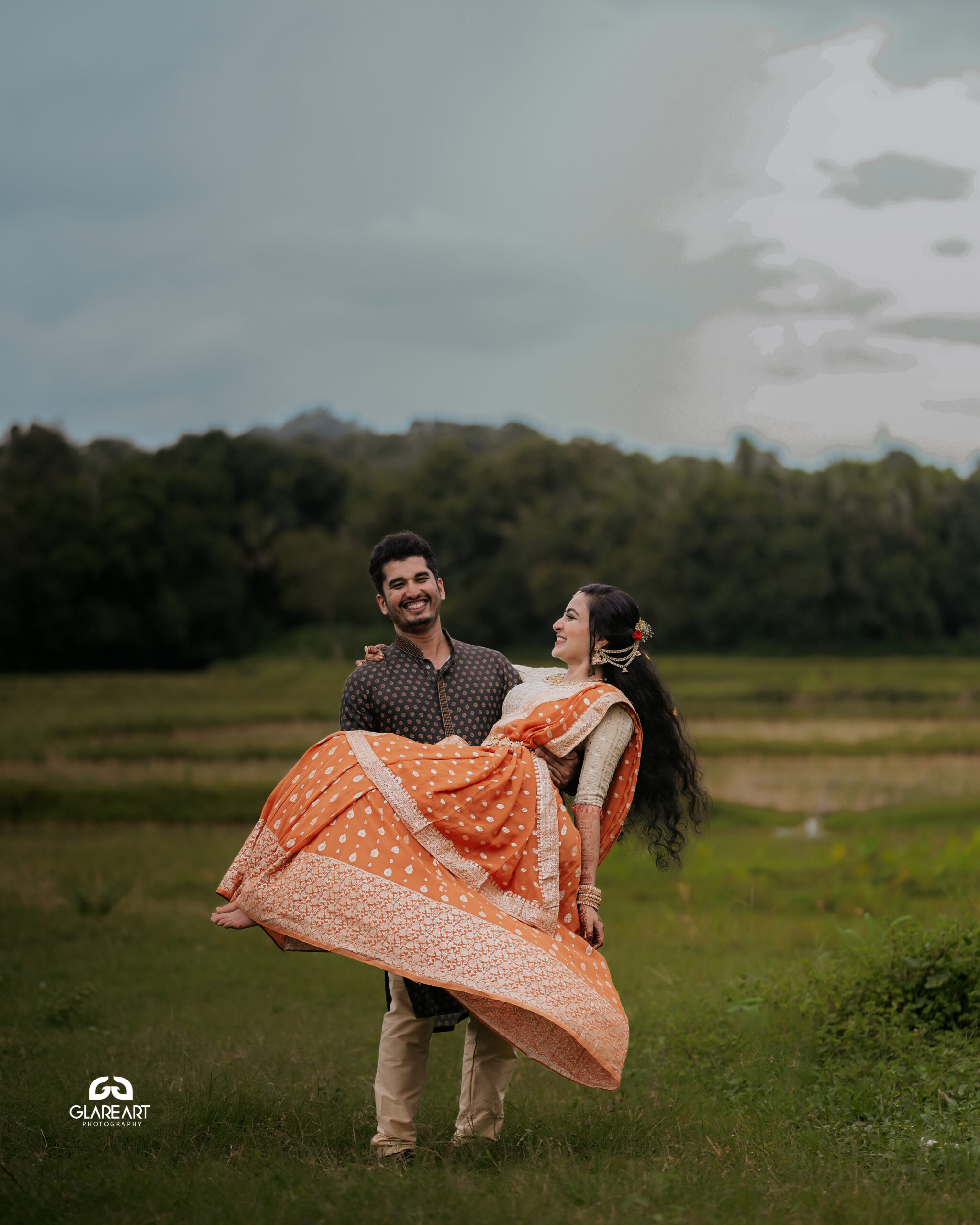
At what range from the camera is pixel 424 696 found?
4.21 m

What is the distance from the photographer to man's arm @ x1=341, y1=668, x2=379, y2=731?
412 cm

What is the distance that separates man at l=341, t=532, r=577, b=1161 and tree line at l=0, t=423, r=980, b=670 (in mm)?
22534

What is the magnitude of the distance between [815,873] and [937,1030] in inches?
223

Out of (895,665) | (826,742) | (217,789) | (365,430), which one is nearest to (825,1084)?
(217,789)

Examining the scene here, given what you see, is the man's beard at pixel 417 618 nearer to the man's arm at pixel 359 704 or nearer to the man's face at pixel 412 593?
the man's face at pixel 412 593

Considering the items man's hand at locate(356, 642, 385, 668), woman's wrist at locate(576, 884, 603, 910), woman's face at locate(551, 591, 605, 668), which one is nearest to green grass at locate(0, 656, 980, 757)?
man's hand at locate(356, 642, 385, 668)

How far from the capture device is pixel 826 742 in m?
21.1

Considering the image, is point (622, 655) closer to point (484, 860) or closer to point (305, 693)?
point (484, 860)

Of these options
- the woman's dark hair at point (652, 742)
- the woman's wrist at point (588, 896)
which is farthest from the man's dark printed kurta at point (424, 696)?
the woman's wrist at point (588, 896)

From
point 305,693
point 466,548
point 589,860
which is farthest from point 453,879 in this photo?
point 466,548

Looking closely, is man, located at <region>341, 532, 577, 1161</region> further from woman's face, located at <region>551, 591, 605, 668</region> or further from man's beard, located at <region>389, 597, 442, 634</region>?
woman's face, located at <region>551, 591, 605, 668</region>

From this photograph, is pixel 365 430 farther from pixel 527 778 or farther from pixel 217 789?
pixel 527 778

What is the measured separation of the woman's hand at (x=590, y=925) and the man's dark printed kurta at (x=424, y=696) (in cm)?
62

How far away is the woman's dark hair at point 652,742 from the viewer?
162 inches
